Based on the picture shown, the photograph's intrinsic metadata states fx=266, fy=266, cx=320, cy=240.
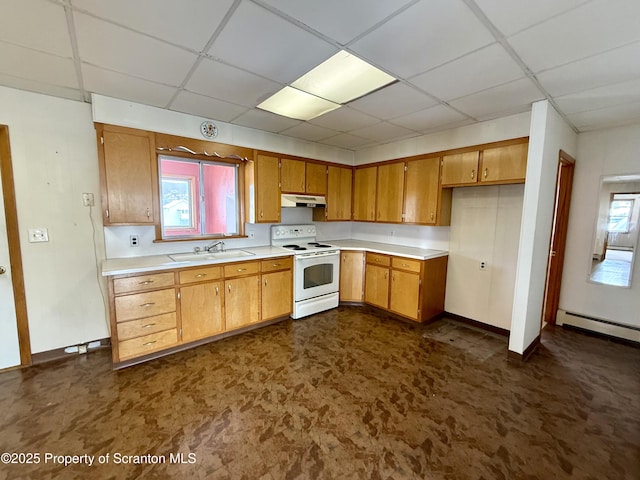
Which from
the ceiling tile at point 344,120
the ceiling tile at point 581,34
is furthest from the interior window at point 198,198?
the ceiling tile at point 581,34

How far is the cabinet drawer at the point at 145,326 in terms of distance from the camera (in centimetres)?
248

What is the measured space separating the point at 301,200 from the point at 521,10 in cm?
297

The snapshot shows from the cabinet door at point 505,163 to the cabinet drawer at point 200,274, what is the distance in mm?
3244

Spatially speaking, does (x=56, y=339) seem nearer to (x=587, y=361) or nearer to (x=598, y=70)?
(x=598, y=70)

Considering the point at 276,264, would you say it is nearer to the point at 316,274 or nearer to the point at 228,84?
the point at 316,274

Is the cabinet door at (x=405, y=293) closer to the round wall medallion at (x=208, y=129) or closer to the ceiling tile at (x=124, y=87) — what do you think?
the round wall medallion at (x=208, y=129)

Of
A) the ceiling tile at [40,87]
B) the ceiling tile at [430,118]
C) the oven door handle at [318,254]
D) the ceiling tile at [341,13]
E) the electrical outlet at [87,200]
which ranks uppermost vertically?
the ceiling tile at [430,118]

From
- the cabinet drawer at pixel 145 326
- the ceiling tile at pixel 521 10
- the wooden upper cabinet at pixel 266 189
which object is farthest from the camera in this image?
the wooden upper cabinet at pixel 266 189

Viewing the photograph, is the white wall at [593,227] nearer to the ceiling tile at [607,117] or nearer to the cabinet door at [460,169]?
the ceiling tile at [607,117]

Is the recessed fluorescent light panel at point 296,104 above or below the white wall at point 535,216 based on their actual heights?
above

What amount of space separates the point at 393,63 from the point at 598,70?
1.46m

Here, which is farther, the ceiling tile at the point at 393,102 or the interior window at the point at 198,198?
the interior window at the point at 198,198

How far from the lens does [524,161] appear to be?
9.10 feet

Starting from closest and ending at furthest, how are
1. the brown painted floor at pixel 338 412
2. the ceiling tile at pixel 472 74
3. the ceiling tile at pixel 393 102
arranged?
the brown painted floor at pixel 338 412 < the ceiling tile at pixel 472 74 < the ceiling tile at pixel 393 102
